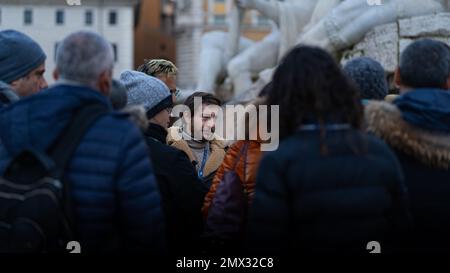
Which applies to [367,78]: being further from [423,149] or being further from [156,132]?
[156,132]

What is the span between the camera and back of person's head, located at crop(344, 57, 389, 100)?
4.04 meters

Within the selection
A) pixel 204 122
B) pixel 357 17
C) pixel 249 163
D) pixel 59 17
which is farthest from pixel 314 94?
pixel 59 17

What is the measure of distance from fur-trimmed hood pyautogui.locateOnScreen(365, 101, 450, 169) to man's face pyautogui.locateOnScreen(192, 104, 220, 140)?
6.56 ft

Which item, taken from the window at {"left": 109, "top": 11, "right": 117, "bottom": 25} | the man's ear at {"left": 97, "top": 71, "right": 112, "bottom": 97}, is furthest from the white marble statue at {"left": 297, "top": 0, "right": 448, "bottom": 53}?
the window at {"left": 109, "top": 11, "right": 117, "bottom": 25}

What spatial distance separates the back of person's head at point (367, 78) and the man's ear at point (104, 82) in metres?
1.25

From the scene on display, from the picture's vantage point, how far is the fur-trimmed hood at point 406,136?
3424 millimetres

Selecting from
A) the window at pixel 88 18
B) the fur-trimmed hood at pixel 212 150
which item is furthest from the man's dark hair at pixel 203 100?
the window at pixel 88 18

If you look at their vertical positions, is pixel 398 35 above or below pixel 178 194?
above

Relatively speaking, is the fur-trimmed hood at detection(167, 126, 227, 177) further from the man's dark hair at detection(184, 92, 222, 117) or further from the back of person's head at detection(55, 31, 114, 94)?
the back of person's head at detection(55, 31, 114, 94)

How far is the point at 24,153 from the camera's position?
3059 mm

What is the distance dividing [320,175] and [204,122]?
2.40 metres

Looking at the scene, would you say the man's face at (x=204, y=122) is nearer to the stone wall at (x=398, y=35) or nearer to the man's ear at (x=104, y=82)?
the man's ear at (x=104, y=82)

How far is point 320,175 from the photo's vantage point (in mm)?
3018

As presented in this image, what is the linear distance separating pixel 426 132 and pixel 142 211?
1.15 meters
